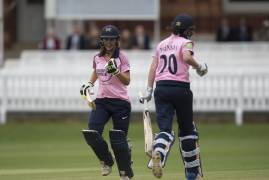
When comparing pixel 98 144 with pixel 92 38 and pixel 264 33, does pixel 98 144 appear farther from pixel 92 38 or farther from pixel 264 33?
pixel 264 33

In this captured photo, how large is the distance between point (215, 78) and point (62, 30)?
6.85 metres

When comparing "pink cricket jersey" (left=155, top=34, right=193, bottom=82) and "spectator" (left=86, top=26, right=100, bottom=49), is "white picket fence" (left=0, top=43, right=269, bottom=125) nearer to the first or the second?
"spectator" (left=86, top=26, right=100, bottom=49)

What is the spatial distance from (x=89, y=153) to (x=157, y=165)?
8.61m

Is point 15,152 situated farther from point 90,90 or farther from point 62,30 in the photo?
point 62,30

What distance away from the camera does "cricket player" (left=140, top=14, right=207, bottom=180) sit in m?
14.6

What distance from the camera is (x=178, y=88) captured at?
1471cm

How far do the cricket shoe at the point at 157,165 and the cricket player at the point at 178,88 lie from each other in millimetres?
367

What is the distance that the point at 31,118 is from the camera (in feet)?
99.1

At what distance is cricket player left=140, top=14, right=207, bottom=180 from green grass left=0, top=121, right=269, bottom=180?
127cm

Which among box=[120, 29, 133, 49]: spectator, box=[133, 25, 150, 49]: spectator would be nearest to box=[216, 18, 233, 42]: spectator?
box=[133, 25, 150, 49]: spectator

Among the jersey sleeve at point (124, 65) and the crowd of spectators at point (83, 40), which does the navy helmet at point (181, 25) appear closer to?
the jersey sleeve at point (124, 65)

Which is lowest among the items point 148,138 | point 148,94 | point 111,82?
point 148,138

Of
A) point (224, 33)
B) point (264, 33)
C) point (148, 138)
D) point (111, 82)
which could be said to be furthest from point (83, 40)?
point (148, 138)

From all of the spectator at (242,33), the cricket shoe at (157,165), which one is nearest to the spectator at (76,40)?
the spectator at (242,33)
